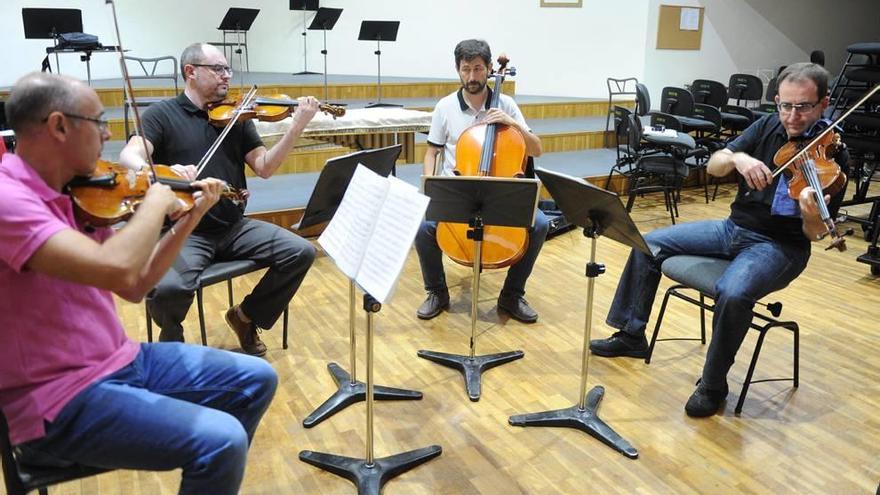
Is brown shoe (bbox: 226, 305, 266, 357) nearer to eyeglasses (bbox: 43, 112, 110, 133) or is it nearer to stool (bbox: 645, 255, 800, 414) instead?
eyeglasses (bbox: 43, 112, 110, 133)

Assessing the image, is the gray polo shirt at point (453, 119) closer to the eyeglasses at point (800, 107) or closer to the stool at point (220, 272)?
the stool at point (220, 272)

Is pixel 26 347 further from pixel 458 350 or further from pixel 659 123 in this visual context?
pixel 659 123

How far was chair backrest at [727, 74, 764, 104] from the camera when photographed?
7.74 meters

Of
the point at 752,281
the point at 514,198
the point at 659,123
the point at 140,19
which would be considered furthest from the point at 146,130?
the point at 140,19

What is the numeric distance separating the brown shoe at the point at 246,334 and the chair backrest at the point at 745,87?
21.9 ft

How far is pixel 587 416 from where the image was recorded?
250cm

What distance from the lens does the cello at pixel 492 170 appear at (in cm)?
313

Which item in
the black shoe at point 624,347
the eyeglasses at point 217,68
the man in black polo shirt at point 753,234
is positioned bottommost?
the black shoe at point 624,347

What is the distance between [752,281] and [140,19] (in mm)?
8499

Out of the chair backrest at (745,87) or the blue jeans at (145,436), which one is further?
the chair backrest at (745,87)

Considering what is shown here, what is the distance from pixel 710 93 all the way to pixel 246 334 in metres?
5.99

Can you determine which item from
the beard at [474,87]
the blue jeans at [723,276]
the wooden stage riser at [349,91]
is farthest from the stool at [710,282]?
the wooden stage riser at [349,91]

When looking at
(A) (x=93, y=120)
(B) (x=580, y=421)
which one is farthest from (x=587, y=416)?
(A) (x=93, y=120)

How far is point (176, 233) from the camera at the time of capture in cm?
162
